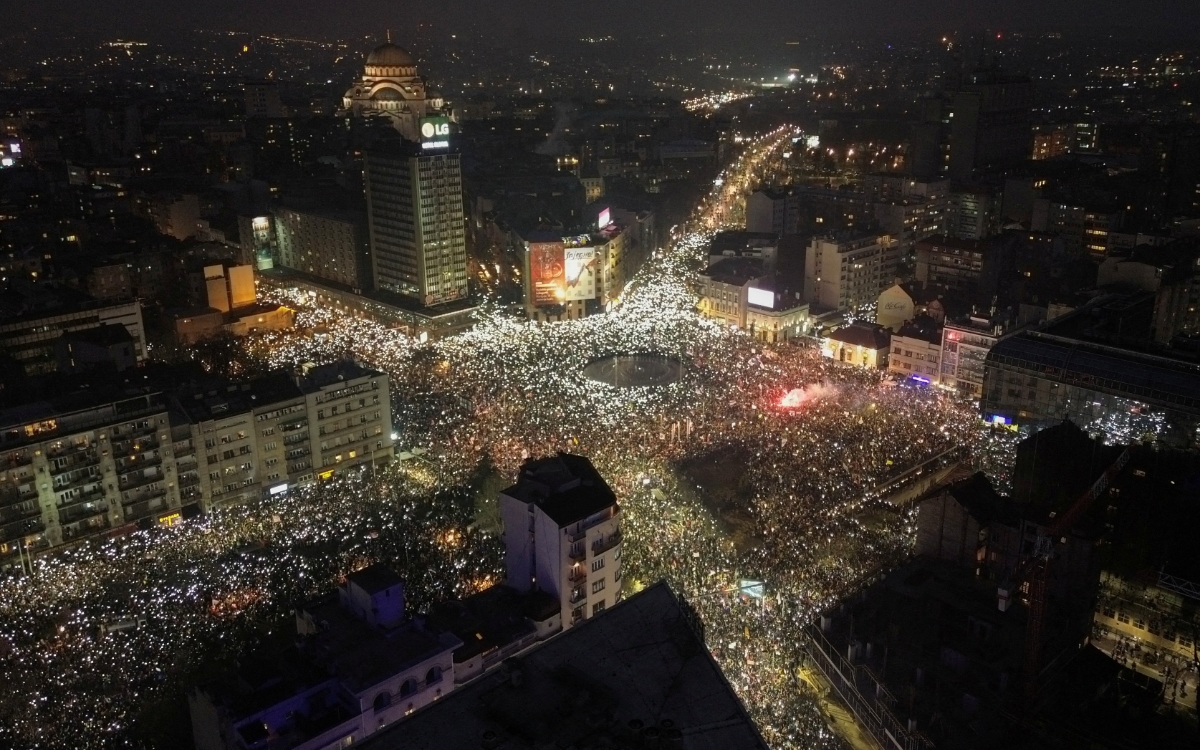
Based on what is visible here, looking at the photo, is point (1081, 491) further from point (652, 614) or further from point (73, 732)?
point (73, 732)

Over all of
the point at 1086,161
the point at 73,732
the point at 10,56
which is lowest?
the point at 73,732

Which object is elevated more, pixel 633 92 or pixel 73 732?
pixel 633 92

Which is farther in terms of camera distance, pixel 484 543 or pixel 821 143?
pixel 821 143

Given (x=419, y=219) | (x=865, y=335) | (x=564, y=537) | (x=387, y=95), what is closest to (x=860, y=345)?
(x=865, y=335)

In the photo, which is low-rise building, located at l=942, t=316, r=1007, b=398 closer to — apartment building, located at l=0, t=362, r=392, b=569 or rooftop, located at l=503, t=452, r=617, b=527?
rooftop, located at l=503, t=452, r=617, b=527

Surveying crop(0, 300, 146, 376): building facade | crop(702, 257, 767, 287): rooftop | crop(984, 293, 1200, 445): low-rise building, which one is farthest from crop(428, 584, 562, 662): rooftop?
crop(702, 257, 767, 287): rooftop

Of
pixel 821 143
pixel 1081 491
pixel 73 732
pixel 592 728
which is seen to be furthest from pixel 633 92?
pixel 592 728
